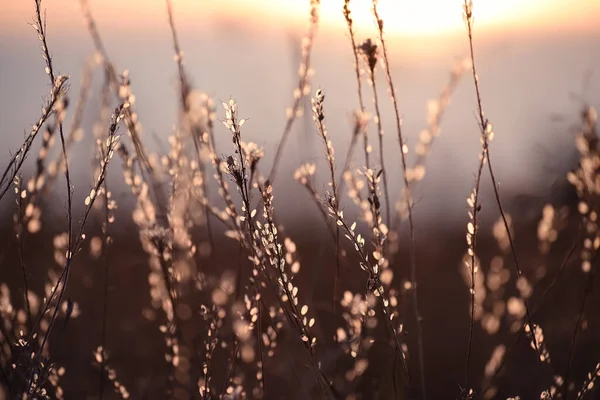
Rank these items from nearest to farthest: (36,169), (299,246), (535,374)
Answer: (36,169) → (535,374) → (299,246)

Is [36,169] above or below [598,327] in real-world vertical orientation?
above

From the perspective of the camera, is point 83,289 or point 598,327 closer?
point 598,327

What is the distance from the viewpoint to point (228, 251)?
19.0ft

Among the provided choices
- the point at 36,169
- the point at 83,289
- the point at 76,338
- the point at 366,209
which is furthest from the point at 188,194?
the point at 83,289

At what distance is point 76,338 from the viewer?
9.60 feet

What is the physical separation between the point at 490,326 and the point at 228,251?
374 centimetres

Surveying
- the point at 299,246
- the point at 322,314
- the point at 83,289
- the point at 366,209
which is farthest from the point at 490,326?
the point at 299,246

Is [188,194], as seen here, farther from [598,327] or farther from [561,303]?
[598,327]

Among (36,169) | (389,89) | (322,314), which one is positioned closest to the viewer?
(389,89)

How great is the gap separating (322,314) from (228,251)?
7.73ft

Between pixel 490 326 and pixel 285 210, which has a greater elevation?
pixel 285 210

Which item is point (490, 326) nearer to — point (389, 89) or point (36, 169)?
Answer: point (389, 89)

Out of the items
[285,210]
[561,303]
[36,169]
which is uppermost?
[36,169]

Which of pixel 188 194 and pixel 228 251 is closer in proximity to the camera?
pixel 188 194
